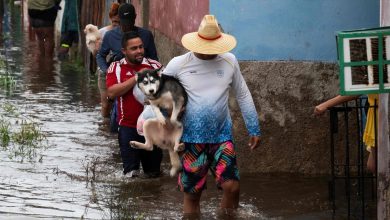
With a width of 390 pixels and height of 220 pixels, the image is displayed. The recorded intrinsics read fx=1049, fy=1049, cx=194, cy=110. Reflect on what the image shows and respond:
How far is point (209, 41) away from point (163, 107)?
0.90 m

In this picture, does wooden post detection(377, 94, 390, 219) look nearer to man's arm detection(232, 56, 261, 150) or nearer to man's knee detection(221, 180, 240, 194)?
man's arm detection(232, 56, 261, 150)

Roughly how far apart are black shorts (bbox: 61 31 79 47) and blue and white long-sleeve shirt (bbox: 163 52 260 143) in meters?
Answer: 12.8

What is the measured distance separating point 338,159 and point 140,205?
2264 millimetres

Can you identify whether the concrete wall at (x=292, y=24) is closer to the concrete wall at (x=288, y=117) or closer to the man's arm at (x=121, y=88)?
the concrete wall at (x=288, y=117)

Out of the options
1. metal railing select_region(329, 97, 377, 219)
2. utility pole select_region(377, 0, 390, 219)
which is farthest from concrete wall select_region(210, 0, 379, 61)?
utility pole select_region(377, 0, 390, 219)

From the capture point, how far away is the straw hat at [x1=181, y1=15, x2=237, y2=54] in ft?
25.6

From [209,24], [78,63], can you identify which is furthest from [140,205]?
[78,63]

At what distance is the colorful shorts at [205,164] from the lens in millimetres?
7961

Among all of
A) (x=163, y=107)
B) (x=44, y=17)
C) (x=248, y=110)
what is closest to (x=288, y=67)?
(x=163, y=107)

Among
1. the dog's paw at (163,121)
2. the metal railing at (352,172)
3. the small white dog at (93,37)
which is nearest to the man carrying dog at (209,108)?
the dog's paw at (163,121)

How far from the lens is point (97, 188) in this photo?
956 centimetres

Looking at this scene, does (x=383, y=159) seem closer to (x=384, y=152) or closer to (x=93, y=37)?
(x=384, y=152)

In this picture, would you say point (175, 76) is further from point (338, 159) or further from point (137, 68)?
point (338, 159)

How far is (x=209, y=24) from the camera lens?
26.2 feet
